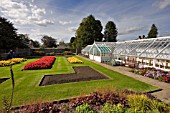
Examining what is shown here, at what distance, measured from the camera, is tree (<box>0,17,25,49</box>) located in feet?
102

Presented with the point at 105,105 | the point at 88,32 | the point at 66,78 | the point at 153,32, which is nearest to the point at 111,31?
the point at 88,32

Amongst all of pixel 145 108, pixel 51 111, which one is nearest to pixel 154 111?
pixel 145 108

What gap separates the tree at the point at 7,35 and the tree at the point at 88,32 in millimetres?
20596

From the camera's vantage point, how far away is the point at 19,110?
16.0 feet

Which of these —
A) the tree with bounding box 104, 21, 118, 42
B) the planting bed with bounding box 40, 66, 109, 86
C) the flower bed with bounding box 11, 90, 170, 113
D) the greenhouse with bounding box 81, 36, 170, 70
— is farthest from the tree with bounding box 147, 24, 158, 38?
the flower bed with bounding box 11, 90, 170, 113

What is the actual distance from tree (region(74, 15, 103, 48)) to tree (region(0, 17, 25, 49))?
67.6 feet

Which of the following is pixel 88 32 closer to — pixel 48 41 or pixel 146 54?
pixel 146 54

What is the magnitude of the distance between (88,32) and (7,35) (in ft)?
86.1

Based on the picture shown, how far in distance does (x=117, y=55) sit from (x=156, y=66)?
26.1 ft

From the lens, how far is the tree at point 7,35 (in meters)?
31.1

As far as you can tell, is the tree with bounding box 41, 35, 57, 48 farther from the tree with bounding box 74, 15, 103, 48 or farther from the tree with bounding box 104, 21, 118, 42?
the tree with bounding box 104, 21, 118, 42

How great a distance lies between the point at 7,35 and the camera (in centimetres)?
3325

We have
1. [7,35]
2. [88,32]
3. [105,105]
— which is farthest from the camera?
[88,32]

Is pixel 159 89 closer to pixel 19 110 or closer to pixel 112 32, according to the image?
pixel 19 110
